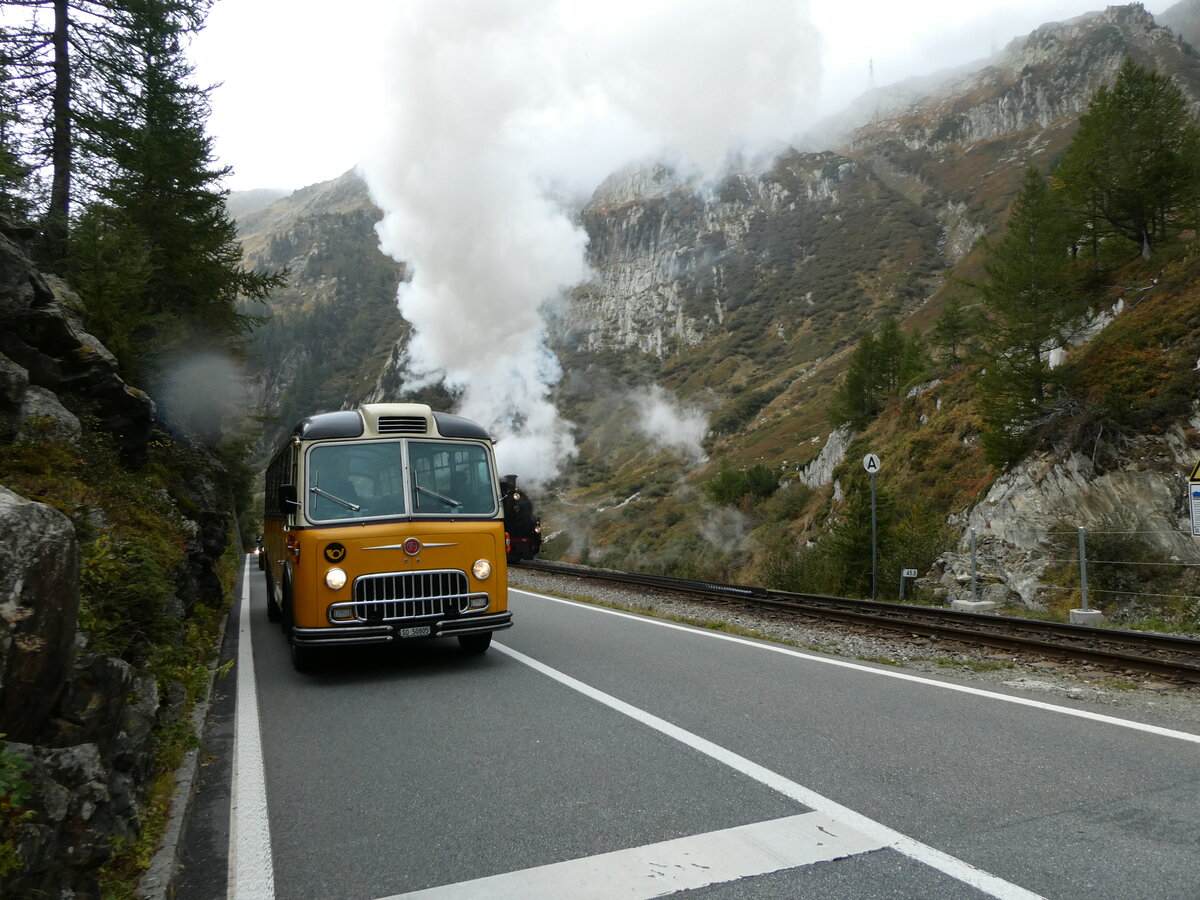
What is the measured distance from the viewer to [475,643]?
796cm

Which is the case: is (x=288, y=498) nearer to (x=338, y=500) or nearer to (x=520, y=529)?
(x=338, y=500)

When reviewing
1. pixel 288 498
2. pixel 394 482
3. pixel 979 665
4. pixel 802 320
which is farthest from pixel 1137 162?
pixel 802 320

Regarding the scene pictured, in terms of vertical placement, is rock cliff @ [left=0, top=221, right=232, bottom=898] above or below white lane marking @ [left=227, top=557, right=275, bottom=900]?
above

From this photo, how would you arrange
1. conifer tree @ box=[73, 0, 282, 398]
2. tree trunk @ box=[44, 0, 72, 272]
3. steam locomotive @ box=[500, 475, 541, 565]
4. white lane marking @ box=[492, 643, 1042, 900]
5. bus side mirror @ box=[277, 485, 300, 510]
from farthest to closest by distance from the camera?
steam locomotive @ box=[500, 475, 541, 565]
tree trunk @ box=[44, 0, 72, 272]
conifer tree @ box=[73, 0, 282, 398]
bus side mirror @ box=[277, 485, 300, 510]
white lane marking @ box=[492, 643, 1042, 900]

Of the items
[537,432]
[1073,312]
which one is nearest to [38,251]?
[1073,312]

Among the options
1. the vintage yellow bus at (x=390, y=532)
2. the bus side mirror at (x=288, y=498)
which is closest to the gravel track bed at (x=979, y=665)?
the vintage yellow bus at (x=390, y=532)

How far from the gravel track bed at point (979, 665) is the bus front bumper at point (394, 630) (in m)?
4.07

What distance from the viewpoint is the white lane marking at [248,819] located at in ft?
10.1

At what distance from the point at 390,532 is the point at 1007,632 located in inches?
348

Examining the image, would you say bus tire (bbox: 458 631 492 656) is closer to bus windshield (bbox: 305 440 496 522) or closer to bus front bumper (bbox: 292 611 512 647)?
bus front bumper (bbox: 292 611 512 647)

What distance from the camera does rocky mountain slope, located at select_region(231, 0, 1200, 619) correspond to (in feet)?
78.5

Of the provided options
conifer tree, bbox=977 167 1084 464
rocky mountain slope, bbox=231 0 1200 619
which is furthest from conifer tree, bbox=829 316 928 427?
conifer tree, bbox=977 167 1084 464

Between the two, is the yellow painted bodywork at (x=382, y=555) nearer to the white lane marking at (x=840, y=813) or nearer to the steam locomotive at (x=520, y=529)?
the white lane marking at (x=840, y=813)

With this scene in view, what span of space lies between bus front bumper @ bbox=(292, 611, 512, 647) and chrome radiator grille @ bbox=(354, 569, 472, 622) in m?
0.07
